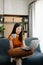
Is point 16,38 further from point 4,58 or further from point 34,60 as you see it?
point 34,60

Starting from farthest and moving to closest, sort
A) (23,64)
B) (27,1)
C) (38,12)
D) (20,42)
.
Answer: (27,1)
(38,12)
(23,64)
(20,42)

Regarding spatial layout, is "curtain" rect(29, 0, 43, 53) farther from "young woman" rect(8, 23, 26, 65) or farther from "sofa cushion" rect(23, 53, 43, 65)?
"young woman" rect(8, 23, 26, 65)

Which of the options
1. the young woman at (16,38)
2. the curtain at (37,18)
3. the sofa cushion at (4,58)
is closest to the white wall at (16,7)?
the curtain at (37,18)

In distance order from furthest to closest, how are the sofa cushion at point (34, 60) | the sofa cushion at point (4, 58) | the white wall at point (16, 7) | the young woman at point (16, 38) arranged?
the white wall at point (16, 7)
the sofa cushion at point (34, 60)
the sofa cushion at point (4, 58)
the young woman at point (16, 38)

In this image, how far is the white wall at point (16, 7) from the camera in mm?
5934

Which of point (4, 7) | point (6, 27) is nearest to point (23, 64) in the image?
point (6, 27)

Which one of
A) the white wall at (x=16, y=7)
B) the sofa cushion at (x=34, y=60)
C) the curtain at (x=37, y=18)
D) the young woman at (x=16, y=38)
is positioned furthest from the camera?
the white wall at (x=16, y=7)

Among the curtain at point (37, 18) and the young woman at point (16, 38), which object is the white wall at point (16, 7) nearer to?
the curtain at point (37, 18)

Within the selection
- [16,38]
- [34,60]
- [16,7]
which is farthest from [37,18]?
[16,38]

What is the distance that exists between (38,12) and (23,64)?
287 centimetres

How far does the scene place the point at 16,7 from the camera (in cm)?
605

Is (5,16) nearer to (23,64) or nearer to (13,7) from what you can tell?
(13,7)

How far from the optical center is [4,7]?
19.4ft

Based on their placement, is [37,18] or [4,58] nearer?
[4,58]
